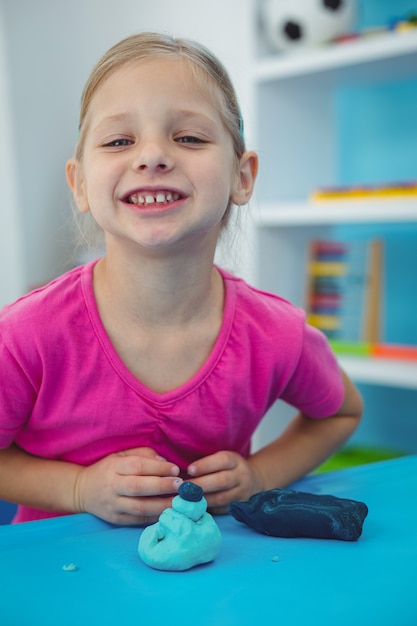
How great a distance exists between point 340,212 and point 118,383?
0.99 m

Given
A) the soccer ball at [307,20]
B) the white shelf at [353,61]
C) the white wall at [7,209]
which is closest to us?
the white shelf at [353,61]

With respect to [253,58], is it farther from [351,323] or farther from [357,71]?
[351,323]

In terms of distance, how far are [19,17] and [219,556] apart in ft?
6.50

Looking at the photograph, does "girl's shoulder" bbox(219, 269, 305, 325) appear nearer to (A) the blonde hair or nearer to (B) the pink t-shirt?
(B) the pink t-shirt

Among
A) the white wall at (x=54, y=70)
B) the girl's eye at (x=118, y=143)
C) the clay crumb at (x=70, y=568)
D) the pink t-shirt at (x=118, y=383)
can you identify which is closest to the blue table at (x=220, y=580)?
the clay crumb at (x=70, y=568)

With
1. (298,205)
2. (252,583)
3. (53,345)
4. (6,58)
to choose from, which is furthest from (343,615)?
(6,58)

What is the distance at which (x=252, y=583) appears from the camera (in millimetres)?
516

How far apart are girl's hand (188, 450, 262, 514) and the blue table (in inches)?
1.7

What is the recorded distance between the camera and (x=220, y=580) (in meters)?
0.52

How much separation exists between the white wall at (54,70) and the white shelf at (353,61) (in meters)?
0.38

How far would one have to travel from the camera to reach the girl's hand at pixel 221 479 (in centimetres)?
69

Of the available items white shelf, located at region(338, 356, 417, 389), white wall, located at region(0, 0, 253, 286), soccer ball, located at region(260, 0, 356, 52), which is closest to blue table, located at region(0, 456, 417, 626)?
white shelf, located at region(338, 356, 417, 389)

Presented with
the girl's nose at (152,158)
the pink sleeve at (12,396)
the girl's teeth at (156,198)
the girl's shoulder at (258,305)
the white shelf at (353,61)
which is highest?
the white shelf at (353,61)

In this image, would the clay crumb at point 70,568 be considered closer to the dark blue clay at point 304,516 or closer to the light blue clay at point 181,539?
the light blue clay at point 181,539
